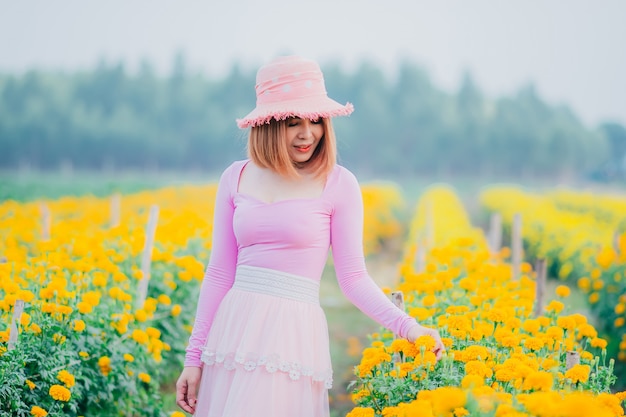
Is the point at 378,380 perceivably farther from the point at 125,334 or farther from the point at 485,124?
the point at 485,124

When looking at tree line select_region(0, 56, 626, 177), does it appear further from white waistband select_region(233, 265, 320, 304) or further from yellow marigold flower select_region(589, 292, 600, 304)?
white waistband select_region(233, 265, 320, 304)

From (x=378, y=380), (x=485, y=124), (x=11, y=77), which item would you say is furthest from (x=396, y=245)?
(x=11, y=77)

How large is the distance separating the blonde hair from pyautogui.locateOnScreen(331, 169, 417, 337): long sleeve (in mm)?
70

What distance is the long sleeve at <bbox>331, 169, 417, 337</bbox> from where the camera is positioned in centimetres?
192

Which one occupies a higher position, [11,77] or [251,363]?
[11,77]

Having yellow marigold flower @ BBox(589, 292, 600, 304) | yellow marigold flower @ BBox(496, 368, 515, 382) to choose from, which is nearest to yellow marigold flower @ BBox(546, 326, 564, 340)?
yellow marigold flower @ BBox(496, 368, 515, 382)

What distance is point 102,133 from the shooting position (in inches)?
1923

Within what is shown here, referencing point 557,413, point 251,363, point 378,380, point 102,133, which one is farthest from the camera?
point 102,133

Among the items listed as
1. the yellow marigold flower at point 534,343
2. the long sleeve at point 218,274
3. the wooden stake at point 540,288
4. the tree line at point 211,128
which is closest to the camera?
the long sleeve at point 218,274

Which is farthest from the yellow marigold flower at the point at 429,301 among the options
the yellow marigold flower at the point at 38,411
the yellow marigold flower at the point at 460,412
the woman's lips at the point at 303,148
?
the yellow marigold flower at the point at 38,411

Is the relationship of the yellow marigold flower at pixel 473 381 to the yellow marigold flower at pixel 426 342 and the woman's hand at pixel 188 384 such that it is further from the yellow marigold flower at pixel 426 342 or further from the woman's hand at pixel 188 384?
the woman's hand at pixel 188 384

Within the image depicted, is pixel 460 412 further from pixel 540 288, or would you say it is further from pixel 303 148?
pixel 540 288

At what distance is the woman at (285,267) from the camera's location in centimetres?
185

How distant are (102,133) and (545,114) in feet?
136
